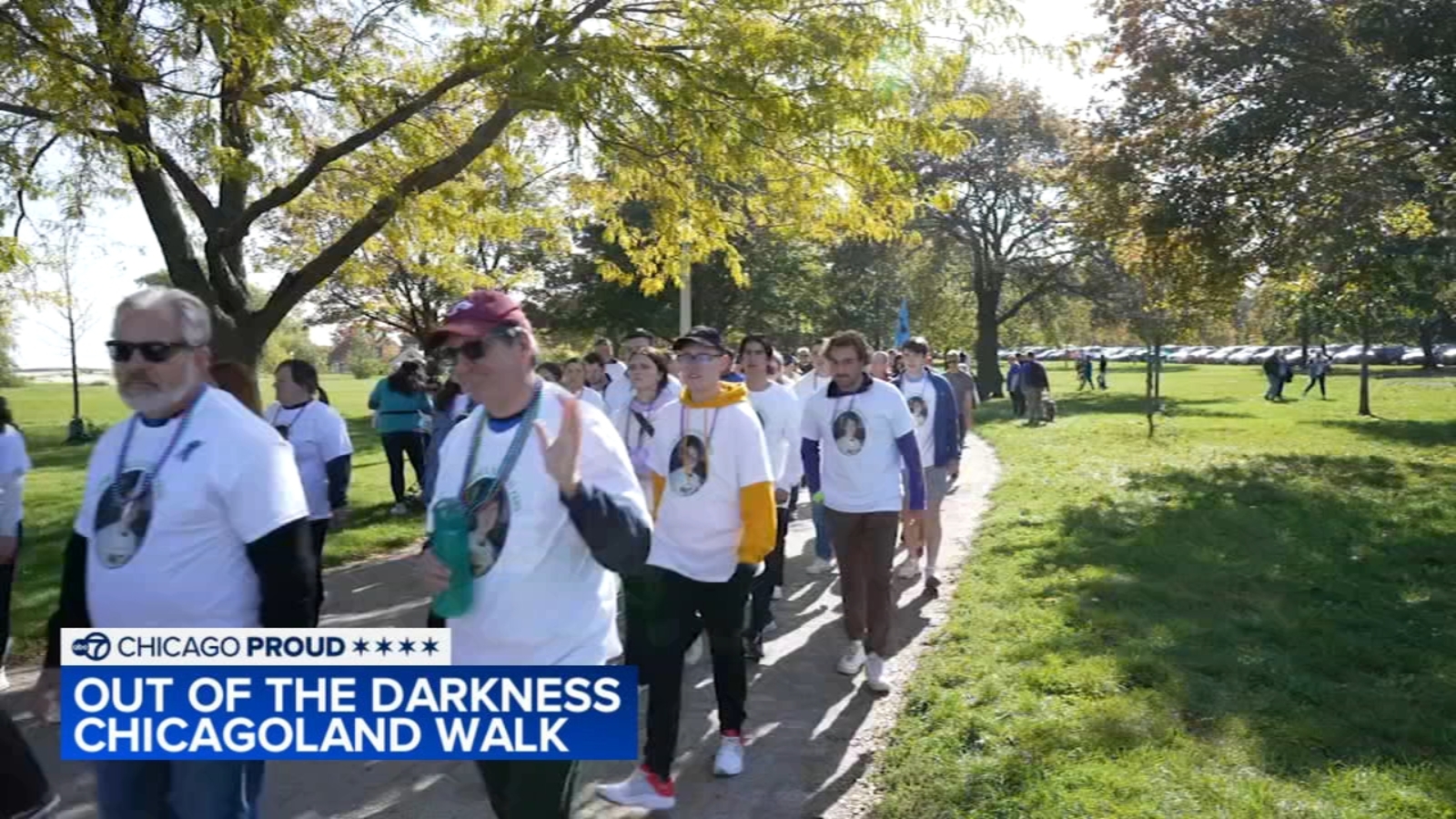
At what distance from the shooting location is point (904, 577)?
812cm

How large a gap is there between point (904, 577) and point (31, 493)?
43.7 ft

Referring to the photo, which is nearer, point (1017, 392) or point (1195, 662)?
point (1195, 662)

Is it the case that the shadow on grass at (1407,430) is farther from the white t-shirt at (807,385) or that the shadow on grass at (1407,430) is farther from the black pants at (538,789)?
the black pants at (538,789)

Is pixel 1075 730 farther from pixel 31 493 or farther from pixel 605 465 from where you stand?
pixel 31 493

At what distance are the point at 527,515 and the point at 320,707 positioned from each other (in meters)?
0.93

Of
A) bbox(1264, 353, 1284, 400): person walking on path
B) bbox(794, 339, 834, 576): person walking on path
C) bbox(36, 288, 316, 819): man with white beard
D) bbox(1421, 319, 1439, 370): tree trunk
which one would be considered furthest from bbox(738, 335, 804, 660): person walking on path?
bbox(1421, 319, 1439, 370): tree trunk

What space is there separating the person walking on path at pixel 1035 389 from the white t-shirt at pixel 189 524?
72.0 ft

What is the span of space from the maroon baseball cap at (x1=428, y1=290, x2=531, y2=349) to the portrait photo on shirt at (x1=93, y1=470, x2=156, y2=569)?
2.78 feet

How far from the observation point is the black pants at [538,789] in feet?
8.55

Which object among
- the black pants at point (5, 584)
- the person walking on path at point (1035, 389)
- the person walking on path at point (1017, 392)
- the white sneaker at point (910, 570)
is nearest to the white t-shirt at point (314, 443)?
the black pants at point (5, 584)

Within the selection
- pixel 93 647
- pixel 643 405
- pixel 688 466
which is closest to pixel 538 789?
pixel 93 647

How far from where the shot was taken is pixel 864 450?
17.7 ft

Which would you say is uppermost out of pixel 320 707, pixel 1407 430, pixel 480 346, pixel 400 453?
pixel 480 346

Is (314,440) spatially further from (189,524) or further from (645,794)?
(189,524)
